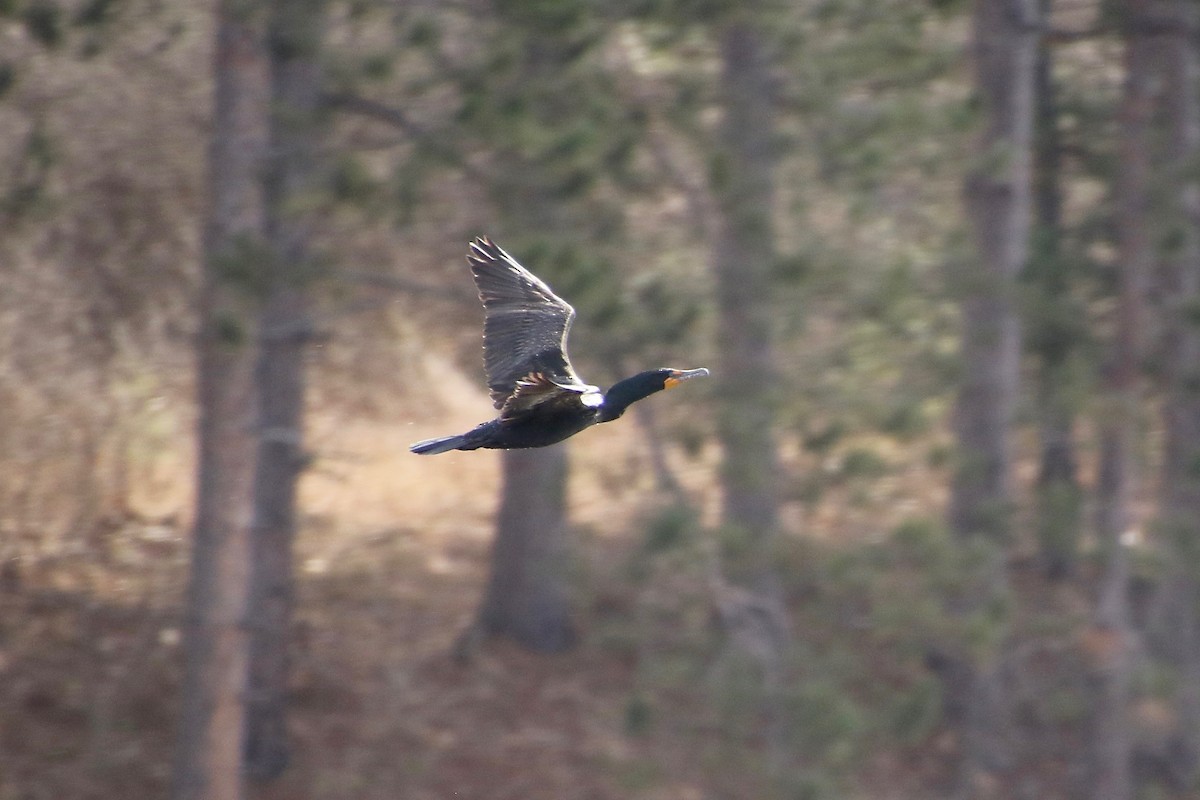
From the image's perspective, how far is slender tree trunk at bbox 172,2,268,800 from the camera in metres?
8.02

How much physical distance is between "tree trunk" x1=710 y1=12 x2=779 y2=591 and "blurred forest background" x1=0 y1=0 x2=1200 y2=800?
3 cm

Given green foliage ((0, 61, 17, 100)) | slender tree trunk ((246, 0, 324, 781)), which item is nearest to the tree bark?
slender tree trunk ((246, 0, 324, 781))

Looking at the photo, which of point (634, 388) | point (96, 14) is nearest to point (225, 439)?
point (96, 14)

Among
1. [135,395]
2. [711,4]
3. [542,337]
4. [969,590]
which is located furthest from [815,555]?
[135,395]

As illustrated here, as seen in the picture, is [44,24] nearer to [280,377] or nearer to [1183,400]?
[280,377]

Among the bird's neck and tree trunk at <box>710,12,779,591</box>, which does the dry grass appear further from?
the bird's neck

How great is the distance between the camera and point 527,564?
11.7 meters

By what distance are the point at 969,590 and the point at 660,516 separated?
207cm

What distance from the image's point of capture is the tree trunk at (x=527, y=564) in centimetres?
1141

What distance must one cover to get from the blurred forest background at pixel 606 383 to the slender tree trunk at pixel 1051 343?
5 cm

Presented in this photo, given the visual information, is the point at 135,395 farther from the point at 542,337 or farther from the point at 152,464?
the point at 542,337

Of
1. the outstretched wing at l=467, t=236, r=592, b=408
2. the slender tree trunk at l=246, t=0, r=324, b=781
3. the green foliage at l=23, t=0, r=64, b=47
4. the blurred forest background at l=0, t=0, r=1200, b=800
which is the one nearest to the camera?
the outstretched wing at l=467, t=236, r=592, b=408

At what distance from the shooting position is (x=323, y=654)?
1191 centimetres

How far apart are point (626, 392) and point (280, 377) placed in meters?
5.61
